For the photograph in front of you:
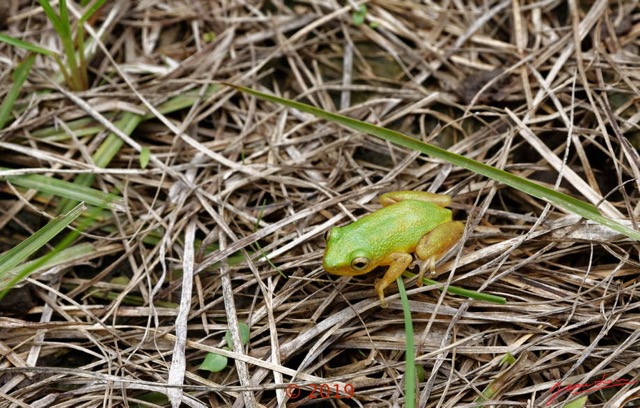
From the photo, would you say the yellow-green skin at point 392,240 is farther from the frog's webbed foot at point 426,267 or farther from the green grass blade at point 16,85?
the green grass blade at point 16,85

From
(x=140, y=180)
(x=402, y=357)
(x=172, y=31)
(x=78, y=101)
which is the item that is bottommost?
(x=402, y=357)

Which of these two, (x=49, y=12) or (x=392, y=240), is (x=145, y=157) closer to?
(x=49, y=12)

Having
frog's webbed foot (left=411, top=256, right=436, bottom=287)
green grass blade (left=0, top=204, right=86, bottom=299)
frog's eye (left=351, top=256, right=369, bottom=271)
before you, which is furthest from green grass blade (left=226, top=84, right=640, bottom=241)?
green grass blade (left=0, top=204, right=86, bottom=299)

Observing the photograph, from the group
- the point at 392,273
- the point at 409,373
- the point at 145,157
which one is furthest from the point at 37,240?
the point at 409,373

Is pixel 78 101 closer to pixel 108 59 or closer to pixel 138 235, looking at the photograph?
pixel 108 59

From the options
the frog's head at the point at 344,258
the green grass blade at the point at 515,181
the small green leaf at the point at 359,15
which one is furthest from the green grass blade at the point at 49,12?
the frog's head at the point at 344,258

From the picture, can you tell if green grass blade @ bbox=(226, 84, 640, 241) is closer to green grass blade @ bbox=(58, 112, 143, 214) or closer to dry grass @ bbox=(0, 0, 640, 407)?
dry grass @ bbox=(0, 0, 640, 407)

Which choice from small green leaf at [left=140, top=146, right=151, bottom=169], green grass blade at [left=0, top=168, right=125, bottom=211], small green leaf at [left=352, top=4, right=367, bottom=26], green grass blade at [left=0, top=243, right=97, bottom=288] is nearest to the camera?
green grass blade at [left=0, top=243, right=97, bottom=288]

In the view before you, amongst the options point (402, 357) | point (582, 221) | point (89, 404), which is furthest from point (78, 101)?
point (582, 221)
